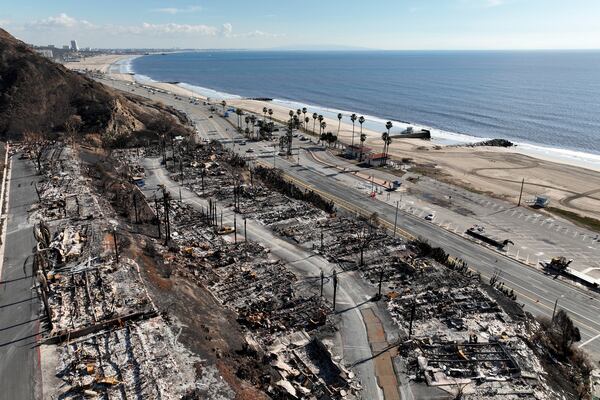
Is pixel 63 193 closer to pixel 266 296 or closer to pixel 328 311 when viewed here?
pixel 266 296

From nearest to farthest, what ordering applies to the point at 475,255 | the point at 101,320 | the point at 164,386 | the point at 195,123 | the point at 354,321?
the point at 164,386
the point at 101,320
the point at 354,321
the point at 475,255
the point at 195,123

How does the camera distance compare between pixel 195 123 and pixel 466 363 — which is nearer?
pixel 466 363

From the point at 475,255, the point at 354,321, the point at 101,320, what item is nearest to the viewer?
the point at 101,320

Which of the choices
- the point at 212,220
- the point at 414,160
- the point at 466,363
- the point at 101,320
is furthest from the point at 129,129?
the point at 466,363

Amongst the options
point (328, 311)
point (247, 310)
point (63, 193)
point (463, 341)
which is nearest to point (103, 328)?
point (247, 310)

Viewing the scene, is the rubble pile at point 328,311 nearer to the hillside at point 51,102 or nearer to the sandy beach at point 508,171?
the sandy beach at point 508,171

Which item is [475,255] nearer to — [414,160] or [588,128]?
[414,160]

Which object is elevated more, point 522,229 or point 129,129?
point 129,129
